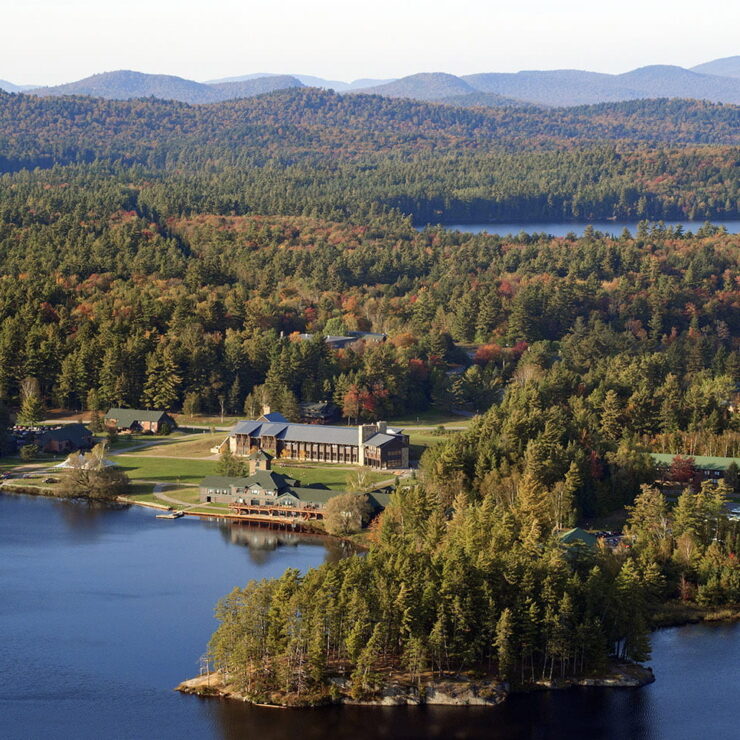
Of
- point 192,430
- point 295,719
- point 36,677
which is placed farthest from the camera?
point 192,430

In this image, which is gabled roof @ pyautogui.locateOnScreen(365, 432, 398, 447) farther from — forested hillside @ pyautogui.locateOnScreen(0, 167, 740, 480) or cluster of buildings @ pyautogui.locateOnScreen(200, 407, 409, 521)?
forested hillside @ pyautogui.locateOnScreen(0, 167, 740, 480)

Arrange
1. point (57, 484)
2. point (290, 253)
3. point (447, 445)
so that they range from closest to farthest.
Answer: point (447, 445) < point (57, 484) < point (290, 253)

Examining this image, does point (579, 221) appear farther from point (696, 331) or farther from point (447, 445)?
point (447, 445)

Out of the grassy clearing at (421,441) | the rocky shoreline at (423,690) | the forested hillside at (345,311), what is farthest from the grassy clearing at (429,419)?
the rocky shoreline at (423,690)

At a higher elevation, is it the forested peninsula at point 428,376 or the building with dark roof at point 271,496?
the forested peninsula at point 428,376

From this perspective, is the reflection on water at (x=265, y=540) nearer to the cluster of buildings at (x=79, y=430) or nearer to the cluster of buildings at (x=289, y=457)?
the cluster of buildings at (x=289, y=457)

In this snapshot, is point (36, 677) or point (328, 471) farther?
point (328, 471)

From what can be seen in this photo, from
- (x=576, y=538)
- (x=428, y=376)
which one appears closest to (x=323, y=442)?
(x=428, y=376)

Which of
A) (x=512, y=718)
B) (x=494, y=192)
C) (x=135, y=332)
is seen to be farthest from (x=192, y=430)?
(x=494, y=192)
